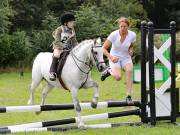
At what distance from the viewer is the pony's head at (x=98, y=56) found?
8.50 m

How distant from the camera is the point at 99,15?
32750mm

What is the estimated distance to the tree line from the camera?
27.2 m

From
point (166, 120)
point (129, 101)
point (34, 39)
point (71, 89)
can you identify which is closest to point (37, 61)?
point (71, 89)

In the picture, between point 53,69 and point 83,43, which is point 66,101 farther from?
point 83,43

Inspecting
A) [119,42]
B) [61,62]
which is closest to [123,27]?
[119,42]

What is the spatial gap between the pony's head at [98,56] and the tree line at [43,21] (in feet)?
60.1

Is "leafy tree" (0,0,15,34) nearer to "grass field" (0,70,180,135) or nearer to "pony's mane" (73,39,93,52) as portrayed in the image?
"grass field" (0,70,180,135)

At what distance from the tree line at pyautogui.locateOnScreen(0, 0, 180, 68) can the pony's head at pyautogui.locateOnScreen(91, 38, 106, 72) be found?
1831 cm

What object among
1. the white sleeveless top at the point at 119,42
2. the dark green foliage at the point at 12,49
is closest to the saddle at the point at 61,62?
the white sleeveless top at the point at 119,42

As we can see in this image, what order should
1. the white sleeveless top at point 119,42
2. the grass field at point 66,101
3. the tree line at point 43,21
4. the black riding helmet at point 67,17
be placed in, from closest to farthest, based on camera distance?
1. the grass field at point 66,101
2. the black riding helmet at point 67,17
3. the white sleeveless top at point 119,42
4. the tree line at point 43,21

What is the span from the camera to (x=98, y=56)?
8.59m

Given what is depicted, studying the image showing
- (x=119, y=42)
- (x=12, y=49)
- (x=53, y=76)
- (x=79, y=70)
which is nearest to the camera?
(x=79, y=70)

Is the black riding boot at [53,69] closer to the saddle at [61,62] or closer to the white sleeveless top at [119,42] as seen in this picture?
the saddle at [61,62]

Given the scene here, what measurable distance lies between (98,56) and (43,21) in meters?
22.6
